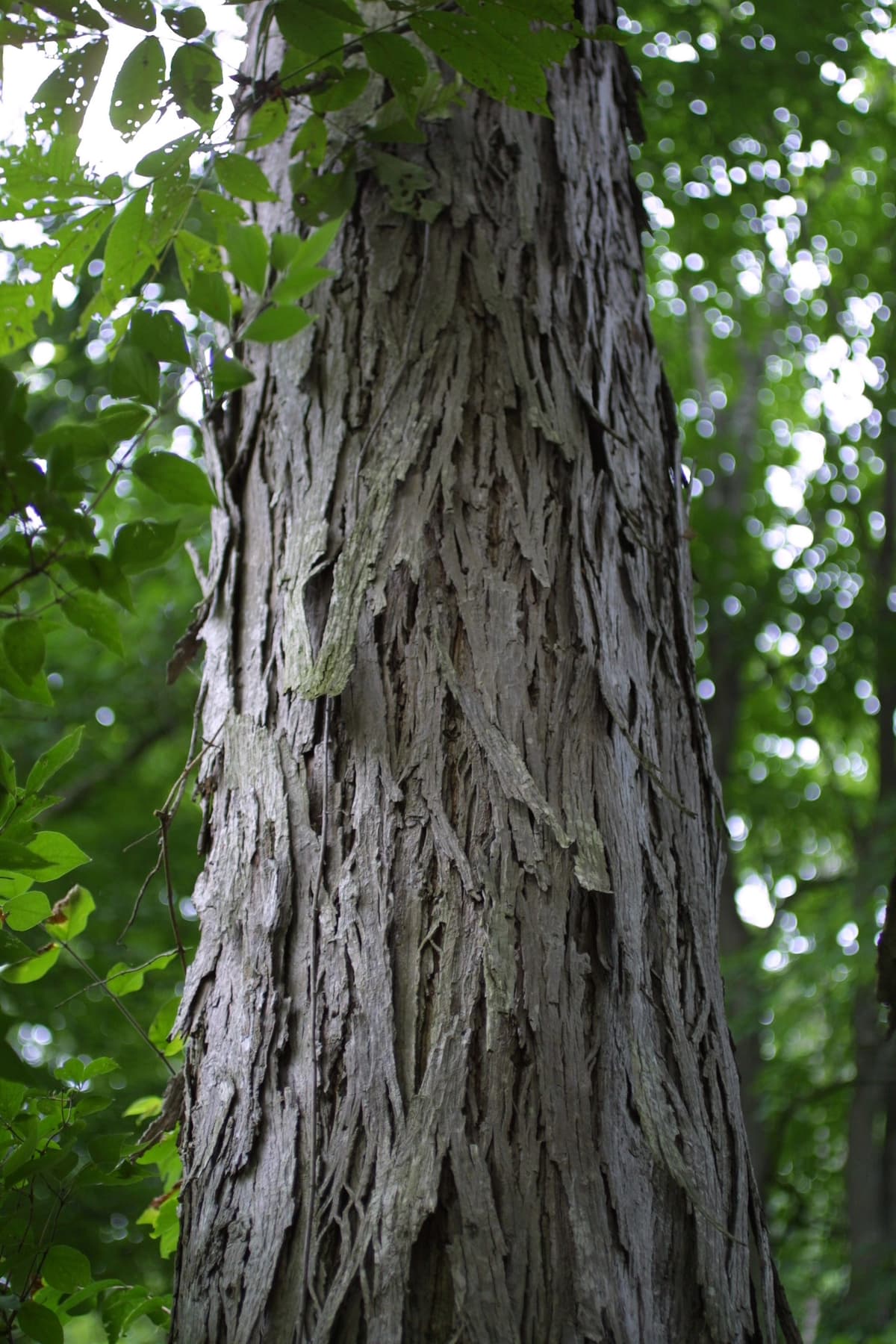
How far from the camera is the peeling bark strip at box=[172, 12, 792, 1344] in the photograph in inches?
37.0

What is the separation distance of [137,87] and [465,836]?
1.06 metres

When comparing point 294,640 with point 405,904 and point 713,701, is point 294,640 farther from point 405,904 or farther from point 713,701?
point 713,701

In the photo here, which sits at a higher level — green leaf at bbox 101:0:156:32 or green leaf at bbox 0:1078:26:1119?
Answer: green leaf at bbox 101:0:156:32

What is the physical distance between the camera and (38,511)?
86 centimetres

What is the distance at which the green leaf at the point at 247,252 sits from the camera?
960 millimetres

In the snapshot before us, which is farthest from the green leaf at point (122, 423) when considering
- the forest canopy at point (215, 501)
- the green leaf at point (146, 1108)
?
the green leaf at point (146, 1108)

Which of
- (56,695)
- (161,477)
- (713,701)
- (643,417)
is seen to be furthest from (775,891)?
(161,477)

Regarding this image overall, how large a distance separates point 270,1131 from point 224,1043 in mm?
125

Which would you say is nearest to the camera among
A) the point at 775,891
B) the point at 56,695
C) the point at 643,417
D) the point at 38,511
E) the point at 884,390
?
the point at 38,511

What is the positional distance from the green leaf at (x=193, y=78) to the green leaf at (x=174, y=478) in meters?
0.60

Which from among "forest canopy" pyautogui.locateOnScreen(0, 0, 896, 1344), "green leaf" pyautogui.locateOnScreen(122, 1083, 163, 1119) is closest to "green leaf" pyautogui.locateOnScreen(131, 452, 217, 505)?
"forest canopy" pyautogui.locateOnScreen(0, 0, 896, 1344)

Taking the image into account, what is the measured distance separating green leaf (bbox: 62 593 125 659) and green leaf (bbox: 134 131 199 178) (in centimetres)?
61

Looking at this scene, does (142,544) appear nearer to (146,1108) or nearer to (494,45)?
(494,45)

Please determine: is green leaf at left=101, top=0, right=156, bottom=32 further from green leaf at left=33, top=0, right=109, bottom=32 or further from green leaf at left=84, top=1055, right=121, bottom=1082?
green leaf at left=84, top=1055, right=121, bottom=1082
